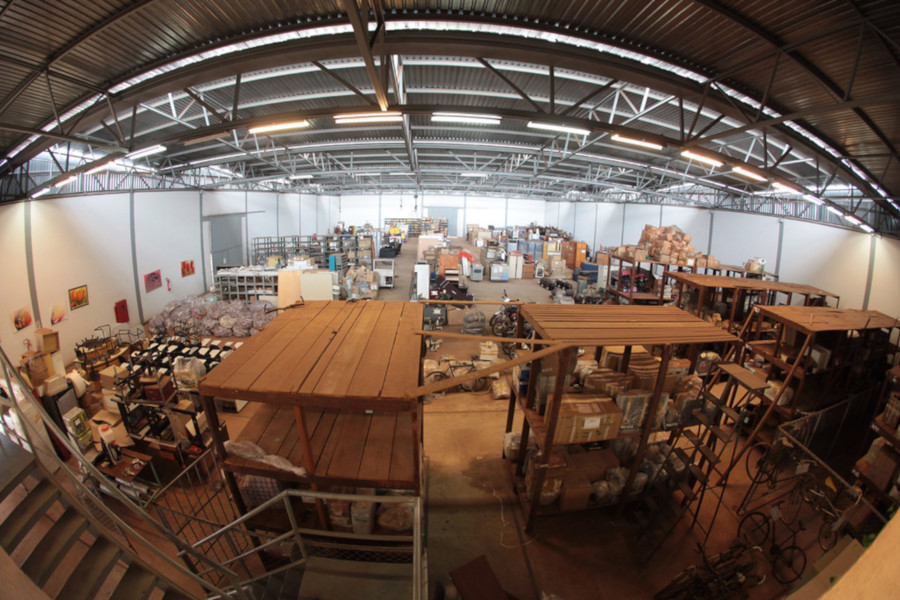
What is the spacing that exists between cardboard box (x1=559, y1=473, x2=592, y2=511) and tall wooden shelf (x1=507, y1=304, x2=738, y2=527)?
0.69 feet

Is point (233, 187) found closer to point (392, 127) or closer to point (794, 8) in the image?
point (392, 127)

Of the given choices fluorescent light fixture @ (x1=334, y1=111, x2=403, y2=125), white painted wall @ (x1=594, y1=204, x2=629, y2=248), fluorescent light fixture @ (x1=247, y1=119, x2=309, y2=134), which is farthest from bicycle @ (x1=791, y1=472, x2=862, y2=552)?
white painted wall @ (x1=594, y1=204, x2=629, y2=248)

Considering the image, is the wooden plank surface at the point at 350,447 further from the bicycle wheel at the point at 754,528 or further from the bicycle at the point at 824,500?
the bicycle at the point at 824,500

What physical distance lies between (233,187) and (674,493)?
22082mm

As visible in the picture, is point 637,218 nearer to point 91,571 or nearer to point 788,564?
point 788,564

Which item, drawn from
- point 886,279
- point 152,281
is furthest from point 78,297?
point 886,279

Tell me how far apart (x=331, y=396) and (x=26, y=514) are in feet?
5.50

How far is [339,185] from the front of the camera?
76.0 ft

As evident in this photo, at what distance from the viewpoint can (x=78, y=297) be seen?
32.5 feet

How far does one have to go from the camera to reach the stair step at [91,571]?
1855mm

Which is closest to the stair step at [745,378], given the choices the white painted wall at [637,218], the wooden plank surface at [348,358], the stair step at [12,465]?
the wooden plank surface at [348,358]

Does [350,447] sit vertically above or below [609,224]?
below

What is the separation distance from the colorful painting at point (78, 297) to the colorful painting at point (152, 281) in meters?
2.45

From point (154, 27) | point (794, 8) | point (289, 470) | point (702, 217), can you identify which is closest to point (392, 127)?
point (154, 27)
